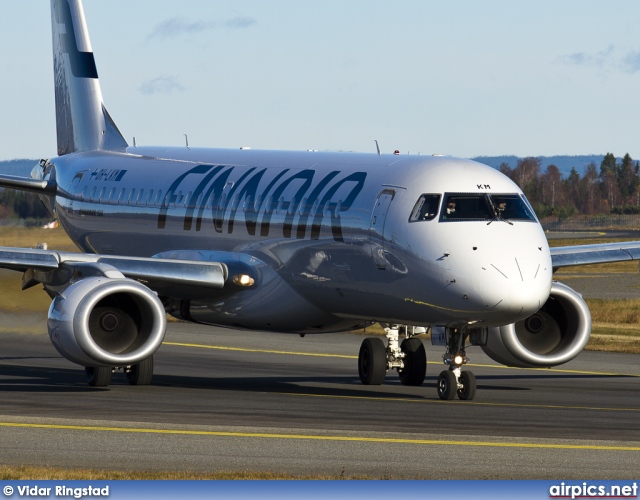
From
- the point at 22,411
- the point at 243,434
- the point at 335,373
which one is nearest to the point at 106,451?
the point at 243,434

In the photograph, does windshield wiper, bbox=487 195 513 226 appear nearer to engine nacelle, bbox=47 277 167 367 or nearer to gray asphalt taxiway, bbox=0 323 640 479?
gray asphalt taxiway, bbox=0 323 640 479

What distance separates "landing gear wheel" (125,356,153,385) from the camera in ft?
96.0

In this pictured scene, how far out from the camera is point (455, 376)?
26.6m

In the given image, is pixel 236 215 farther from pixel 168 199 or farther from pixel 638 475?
pixel 638 475

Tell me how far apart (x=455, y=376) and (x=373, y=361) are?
11.9 feet

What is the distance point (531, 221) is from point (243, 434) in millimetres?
7470

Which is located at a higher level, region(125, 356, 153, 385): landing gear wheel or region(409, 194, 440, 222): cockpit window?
region(409, 194, 440, 222): cockpit window

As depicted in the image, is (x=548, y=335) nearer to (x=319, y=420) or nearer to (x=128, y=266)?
(x=319, y=420)

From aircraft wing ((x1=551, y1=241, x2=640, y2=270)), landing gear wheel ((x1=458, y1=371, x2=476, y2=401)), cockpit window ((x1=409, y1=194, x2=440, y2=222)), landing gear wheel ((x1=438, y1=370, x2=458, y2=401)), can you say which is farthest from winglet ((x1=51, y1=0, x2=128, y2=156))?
landing gear wheel ((x1=458, y1=371, x2=476, y2=401))

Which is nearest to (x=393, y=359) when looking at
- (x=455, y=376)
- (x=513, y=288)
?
(x=455, y=376)

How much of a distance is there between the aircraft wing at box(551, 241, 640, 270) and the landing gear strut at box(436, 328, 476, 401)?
5.00m

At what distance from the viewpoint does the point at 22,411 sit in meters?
23.5

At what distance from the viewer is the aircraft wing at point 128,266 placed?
92.8 feet

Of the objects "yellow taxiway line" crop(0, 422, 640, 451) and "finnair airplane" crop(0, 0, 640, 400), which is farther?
"finnair airplane" crop(0, 0, 640, 400)
